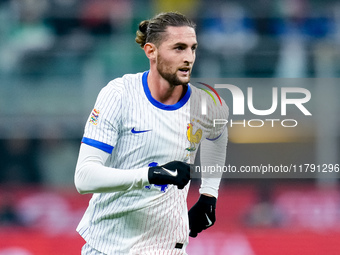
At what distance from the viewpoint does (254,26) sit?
10383 millimetres

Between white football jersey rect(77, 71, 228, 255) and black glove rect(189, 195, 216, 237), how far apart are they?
12.2 inches

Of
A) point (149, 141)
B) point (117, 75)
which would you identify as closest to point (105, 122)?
point (149, 141)

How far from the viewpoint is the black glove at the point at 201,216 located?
13.3ft

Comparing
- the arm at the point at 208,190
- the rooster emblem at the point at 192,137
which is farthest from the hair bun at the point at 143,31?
the arm at the point at 208,190

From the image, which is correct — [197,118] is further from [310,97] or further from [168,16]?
[310,97]

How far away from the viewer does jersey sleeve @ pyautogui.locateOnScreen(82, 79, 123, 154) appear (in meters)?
3.47

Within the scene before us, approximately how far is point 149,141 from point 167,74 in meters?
0.37

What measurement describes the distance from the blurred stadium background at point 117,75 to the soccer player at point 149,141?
4.07m

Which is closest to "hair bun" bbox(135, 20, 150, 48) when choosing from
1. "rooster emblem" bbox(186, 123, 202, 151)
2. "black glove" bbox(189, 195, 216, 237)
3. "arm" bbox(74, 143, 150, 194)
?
"rooster emblem" bbox(186, 123, 202, 151)

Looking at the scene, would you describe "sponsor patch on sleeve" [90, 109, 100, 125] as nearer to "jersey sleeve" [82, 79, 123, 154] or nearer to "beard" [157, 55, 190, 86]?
"jersey sleeve" [82, 79, 123, 154]

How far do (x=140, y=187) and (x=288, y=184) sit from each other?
6.04 metres

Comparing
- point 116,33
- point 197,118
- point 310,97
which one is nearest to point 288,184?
point 310,97

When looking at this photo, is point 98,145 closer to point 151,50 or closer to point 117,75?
point 151,50

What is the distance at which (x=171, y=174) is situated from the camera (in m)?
3.31
